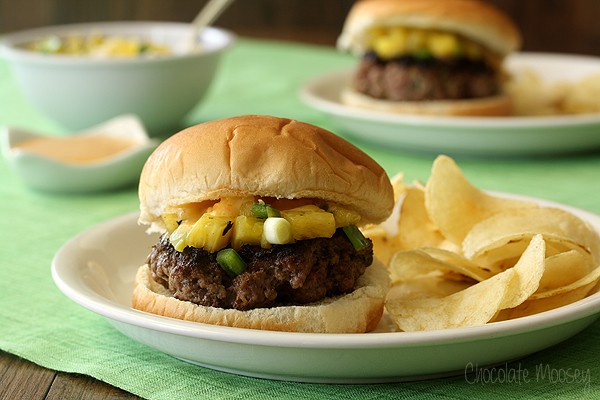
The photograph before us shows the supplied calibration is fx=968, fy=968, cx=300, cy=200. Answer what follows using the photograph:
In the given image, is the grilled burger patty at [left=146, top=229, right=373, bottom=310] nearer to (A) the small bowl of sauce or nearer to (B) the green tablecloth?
(B) the green tablecloth

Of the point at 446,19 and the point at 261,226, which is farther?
the point at 446,19

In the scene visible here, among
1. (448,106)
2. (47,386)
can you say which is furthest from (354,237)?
(448,106)

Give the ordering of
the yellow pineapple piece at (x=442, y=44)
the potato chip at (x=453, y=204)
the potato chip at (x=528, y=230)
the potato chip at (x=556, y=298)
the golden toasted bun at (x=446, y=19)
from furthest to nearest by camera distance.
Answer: the yellow pineapple piece at (x=442, y=44)
the golden toasted bun at (x=446, y=19)
the potato chip at (x=453, y=204)
the potato chip at (x=528, y=230)
the potato chip at (x=556, y=298)

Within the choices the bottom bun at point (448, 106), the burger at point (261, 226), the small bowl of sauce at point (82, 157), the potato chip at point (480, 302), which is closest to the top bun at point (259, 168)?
the burger at point (261, 226)

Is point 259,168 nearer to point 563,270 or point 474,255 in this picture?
point 474,255

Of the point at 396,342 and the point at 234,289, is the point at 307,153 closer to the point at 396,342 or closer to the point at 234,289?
the point at 234,289

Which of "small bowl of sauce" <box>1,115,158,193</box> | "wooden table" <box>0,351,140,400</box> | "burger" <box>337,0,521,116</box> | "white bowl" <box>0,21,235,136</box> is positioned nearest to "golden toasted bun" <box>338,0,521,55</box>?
"burger" <box>337,0,521,116</box>

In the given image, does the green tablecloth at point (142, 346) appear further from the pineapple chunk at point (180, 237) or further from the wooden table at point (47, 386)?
the pineapple chunk at point (180, 237)
